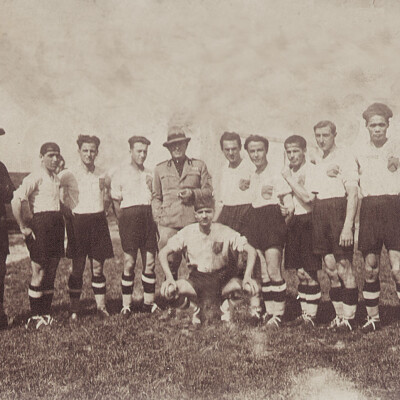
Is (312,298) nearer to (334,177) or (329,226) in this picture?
(329,226)

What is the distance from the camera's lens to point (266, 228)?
458 cm

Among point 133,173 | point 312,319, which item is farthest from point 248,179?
point 312,319

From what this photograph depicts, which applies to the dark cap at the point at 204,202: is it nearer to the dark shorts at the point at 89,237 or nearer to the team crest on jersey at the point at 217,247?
the team crest on jersey at the point at 217,247

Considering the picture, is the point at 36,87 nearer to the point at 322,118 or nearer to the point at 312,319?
the point at 322,118

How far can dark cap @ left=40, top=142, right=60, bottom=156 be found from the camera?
4633 millimetres

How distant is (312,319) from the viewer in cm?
462

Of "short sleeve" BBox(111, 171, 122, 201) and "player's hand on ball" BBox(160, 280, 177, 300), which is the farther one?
"short sleeve" BBox(111, 171, 122, 201)

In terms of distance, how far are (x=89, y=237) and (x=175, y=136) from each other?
133 centimetres

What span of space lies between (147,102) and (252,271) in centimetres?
189

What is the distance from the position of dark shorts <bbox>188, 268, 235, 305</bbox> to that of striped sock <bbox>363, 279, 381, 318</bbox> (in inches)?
50.8

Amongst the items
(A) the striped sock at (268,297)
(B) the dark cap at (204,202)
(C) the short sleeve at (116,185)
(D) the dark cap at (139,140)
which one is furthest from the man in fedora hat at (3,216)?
(A) the striped sock at (268,297)

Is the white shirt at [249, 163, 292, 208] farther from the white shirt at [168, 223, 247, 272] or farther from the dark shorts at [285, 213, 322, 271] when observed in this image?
the white shirt at [168, 223, 247, 272]

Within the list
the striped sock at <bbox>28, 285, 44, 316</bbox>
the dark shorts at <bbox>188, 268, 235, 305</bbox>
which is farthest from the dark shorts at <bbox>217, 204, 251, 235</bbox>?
the striped sock at <bbox>28, 285, 44, 316</bbox>

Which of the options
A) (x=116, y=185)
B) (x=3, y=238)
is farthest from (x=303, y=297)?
(x=3, y=238)
